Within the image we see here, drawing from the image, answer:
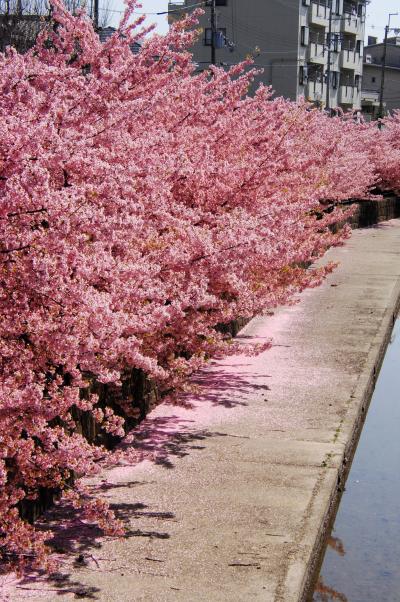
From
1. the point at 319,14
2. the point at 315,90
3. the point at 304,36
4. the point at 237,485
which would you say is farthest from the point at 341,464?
the point at 315,90

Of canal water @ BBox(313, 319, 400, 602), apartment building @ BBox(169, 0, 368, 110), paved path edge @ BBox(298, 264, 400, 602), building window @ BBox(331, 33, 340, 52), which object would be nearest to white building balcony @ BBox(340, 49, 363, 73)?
building window @ BBox(331, 33, 340, 52)

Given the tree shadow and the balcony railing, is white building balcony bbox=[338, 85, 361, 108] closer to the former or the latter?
the balcony railing

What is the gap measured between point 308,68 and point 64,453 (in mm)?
69678

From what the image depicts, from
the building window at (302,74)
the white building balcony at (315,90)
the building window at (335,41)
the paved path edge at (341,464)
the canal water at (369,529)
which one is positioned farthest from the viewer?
the building window at (335,41)

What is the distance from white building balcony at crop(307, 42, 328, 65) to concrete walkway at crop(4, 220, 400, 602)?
205 ft

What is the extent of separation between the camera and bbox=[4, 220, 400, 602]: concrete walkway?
5.44 metres

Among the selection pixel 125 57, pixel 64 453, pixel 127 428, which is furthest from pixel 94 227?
pixel 125 57

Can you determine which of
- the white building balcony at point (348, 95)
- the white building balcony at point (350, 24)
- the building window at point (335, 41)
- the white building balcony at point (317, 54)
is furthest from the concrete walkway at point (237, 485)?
the white building balcony at point (350, 24)

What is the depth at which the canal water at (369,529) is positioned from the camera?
21.4 feet

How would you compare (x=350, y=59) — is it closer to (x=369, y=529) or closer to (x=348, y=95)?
(x=348, y=95)

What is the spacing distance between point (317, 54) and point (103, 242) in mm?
70221

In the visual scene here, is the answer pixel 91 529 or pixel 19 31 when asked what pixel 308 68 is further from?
pixel 91 529

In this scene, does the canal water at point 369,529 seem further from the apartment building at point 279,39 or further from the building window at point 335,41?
the building window at point 335,41

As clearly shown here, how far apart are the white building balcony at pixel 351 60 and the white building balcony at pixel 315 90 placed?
20.4 feet
